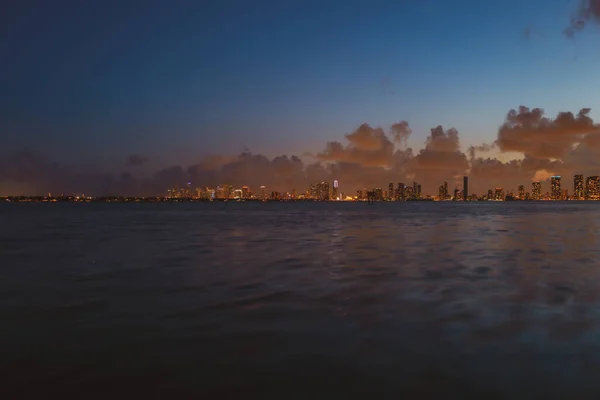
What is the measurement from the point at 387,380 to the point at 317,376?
1327mm

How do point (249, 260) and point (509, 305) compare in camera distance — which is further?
point (249, 260)

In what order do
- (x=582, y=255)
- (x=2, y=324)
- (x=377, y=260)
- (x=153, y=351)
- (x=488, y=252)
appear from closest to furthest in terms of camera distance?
(x=153, y=351) → (x=2, y=324) → (x=377, y=260) → (x=582, y=255) → (x=488, y=252)

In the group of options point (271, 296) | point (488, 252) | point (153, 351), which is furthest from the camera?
point (488, 252)

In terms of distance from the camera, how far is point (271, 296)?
16.1 m

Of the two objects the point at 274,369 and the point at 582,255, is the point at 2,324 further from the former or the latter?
the point at 582,255

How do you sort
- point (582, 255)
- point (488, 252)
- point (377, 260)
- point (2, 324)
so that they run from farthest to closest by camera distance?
1. point (488, 252)
2. point (582, 255)
3. point (377, 260)
4. point (2, 324)

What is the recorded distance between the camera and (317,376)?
342 inches

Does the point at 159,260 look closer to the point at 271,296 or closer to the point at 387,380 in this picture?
the point at 271,296

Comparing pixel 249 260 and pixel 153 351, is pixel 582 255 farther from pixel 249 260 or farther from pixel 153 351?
pixel 153 351

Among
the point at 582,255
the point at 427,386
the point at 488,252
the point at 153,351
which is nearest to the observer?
the point at 427,386

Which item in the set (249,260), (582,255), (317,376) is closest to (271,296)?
(317,376)

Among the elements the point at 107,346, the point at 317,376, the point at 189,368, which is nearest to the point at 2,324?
the point at 107,346

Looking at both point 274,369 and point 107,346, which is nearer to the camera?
point 274,369

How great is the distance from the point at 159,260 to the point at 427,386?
21.5 meters
